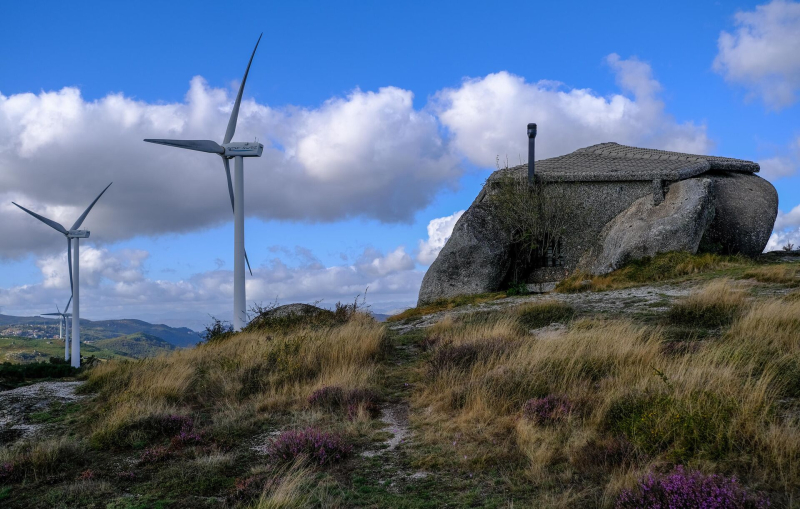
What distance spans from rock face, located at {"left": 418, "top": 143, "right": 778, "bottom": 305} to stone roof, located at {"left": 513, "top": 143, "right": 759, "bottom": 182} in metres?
0.04

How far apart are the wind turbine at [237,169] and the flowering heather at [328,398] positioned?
40.4 feet

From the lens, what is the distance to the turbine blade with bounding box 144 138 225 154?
22873mm

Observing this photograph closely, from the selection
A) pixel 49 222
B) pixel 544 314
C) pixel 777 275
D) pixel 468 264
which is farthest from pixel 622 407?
pixel 49 222

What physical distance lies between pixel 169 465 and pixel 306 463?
1.89m

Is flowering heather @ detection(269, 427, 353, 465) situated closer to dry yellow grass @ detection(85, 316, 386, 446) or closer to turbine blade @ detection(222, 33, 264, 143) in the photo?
dry yellow grass @ detection(85, 316, 386, 446)

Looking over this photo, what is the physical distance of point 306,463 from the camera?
6527mm

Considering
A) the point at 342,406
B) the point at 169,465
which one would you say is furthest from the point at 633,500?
the point at 169,465

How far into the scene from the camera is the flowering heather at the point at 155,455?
7.40 meters

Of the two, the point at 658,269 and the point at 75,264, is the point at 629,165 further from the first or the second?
the point at 75,264

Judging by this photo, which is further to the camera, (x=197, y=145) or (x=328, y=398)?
(x=197, y=145)

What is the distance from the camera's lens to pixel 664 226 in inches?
846

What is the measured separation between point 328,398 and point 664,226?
16712 mm

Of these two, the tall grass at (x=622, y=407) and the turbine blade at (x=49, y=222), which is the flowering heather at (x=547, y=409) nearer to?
the tall grass at (x=622, y=407)

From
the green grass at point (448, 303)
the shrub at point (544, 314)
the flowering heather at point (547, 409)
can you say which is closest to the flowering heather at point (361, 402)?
the flowering heather at point (547, 409)
